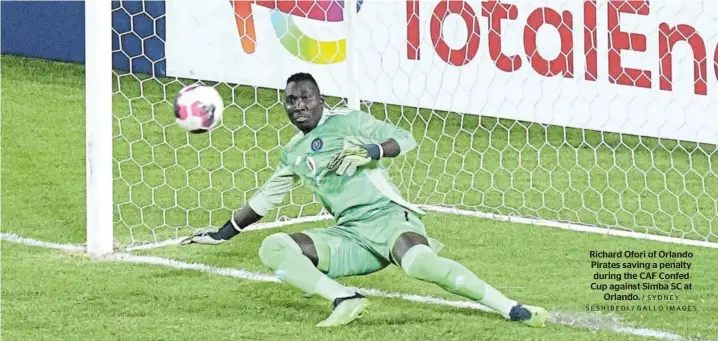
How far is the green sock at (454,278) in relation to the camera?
544cm

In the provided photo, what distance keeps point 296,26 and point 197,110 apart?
13.9ft

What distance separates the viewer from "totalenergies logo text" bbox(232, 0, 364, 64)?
31.6 feet

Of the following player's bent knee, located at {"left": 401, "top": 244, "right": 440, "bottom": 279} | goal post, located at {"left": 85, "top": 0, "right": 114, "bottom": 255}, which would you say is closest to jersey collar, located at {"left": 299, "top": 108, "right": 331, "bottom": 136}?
player's bent knee, located at {"left": 401, "top": 244, "right": 440, "bottom": 279}

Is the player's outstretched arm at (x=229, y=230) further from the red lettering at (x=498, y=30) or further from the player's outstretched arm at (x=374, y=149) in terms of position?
the red lettering at (x=498, y=30)

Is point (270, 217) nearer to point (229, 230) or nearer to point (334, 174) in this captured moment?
point (229, 230)

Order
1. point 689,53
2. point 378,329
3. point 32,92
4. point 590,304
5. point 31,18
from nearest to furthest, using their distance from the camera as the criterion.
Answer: point 378,329
point 590,304
point 689,53
point 32,92
point 31,18

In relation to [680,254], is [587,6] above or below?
above

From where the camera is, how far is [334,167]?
18.3ft

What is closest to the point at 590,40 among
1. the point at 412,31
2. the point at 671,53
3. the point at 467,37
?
the point at 671,53

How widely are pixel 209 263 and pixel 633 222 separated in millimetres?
2344

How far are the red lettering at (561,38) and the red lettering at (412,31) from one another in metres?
0.71

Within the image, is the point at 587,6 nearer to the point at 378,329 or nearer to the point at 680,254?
the point at 680,254

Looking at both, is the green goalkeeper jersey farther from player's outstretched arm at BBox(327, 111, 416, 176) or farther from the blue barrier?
the blue barrier

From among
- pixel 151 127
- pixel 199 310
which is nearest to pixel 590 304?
pixel 199 310
